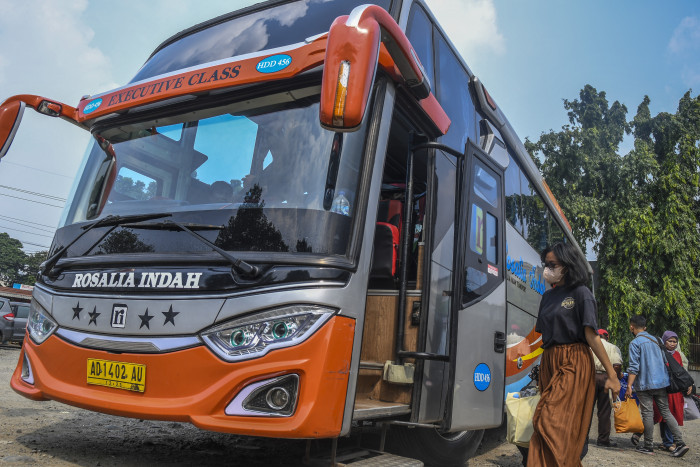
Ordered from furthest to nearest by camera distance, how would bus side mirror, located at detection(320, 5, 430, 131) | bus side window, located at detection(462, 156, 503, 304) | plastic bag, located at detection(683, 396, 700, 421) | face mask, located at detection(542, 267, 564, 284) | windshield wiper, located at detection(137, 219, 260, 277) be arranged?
plastic bag, located at detection(683, 396, 700, 421) → bus side window, located at detection(462, 156, 503, 304) → face mask, located at detection(542, 267, 564, 284) → windshield wiper, located at detection(137, 219, 260, 277) → bus side mirror, located at detection(320, 5, 430, 131)

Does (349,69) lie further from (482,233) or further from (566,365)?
(566,365)

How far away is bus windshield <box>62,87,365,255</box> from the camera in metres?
3.39

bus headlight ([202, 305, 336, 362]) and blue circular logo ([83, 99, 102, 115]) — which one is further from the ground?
blue circular logo ([83, 99, 102, 115])

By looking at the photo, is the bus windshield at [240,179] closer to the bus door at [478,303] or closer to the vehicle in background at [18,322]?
the bus door at [478,303]

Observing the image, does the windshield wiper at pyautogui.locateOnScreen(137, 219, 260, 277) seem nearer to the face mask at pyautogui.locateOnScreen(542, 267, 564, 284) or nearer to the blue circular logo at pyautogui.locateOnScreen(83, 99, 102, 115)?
the blue circular logo at pyautogui.locateOnScreen(83, 99, 102, 115)

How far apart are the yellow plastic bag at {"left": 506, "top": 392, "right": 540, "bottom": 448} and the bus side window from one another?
2.81 ft

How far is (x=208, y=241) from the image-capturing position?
335 cm

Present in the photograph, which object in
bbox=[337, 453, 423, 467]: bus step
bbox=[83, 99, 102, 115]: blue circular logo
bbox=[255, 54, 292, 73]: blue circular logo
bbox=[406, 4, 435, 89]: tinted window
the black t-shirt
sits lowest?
bbox=[337, 453, 423, 467]: bus step

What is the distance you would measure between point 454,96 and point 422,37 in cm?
67

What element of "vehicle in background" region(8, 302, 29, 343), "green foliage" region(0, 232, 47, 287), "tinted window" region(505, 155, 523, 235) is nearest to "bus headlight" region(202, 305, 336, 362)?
"tinted window" region(505, 155, 523, 235)

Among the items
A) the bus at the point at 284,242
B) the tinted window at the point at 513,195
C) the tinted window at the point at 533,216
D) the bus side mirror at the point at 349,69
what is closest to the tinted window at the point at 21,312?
the bus at the point at 284,242

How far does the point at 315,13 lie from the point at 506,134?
2.70m

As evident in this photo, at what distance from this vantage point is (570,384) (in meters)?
4.00

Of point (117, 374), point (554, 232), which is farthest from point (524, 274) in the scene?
point (117, 374)
